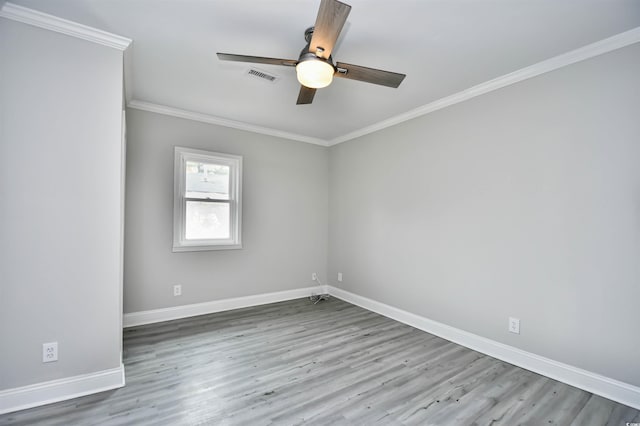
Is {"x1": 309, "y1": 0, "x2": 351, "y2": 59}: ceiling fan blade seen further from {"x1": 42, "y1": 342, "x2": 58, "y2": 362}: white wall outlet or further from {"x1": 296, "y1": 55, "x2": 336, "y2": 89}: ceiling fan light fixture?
{"x1": 42, "y1": 342, "x2": 58, "y2": 362}: white wall outlet

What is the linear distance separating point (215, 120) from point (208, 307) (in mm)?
2521

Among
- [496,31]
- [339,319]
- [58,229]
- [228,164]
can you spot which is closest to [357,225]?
[339,319]

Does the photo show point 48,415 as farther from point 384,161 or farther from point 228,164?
point 384,161

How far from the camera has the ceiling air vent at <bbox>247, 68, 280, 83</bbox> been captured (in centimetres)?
281

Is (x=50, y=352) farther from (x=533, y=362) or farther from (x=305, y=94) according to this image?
(x=533, y=362)

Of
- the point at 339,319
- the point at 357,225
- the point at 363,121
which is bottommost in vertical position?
the point at 339,319

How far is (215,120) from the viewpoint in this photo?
4.10 meters

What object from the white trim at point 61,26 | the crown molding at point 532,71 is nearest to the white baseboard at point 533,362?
the crown molding at point 532,71

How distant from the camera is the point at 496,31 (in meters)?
2.19

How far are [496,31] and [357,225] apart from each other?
293 centimetres

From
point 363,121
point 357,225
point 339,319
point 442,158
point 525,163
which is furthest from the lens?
point 357,225

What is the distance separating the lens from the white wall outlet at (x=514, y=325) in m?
2.72

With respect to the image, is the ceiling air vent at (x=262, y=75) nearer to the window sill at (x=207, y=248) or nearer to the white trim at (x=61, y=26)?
the white trim at (x=61, y=26)

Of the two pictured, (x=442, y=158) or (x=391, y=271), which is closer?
(x=442, y=158)
